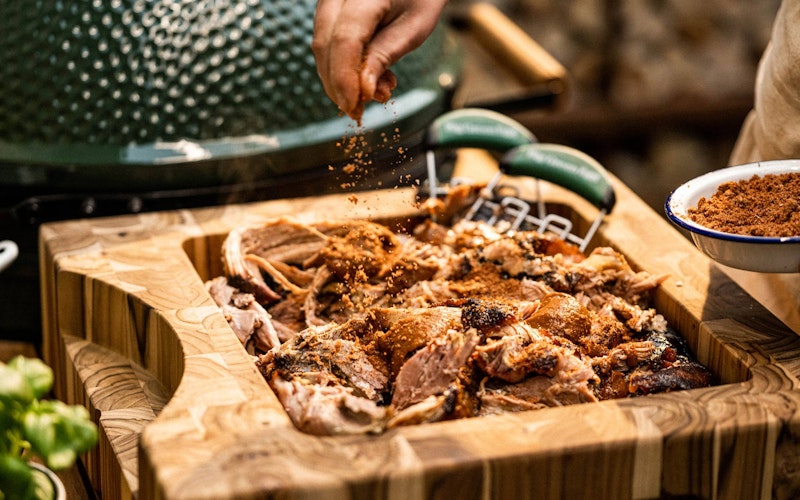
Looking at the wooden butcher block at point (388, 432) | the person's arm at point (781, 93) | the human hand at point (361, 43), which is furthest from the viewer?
the person's arm at point (781, 93)

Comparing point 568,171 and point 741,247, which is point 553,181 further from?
point 741,247

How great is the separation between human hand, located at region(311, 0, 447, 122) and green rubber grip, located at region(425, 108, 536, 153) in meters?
0.39

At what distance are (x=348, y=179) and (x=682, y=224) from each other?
2.90 ft

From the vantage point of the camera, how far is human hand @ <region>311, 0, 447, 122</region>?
1.47 metres

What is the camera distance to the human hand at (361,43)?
4.83 feet

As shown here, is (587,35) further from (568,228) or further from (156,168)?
(156,168)

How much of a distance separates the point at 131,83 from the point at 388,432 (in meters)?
1.01

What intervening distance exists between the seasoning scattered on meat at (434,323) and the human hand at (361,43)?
31 centimetres

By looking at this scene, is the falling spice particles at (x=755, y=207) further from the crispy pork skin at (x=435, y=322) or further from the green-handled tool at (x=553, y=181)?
the green-handled tool at (x=553, y=181)

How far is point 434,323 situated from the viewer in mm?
1416

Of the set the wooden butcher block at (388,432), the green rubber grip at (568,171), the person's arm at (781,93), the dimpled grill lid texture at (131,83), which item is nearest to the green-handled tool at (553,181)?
the green rubber grip at (568,171)

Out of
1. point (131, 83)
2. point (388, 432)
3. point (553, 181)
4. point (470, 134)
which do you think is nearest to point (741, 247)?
point (388, 432)

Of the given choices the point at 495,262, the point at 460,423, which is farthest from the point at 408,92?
the point at 460,423

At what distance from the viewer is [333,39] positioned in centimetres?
148
